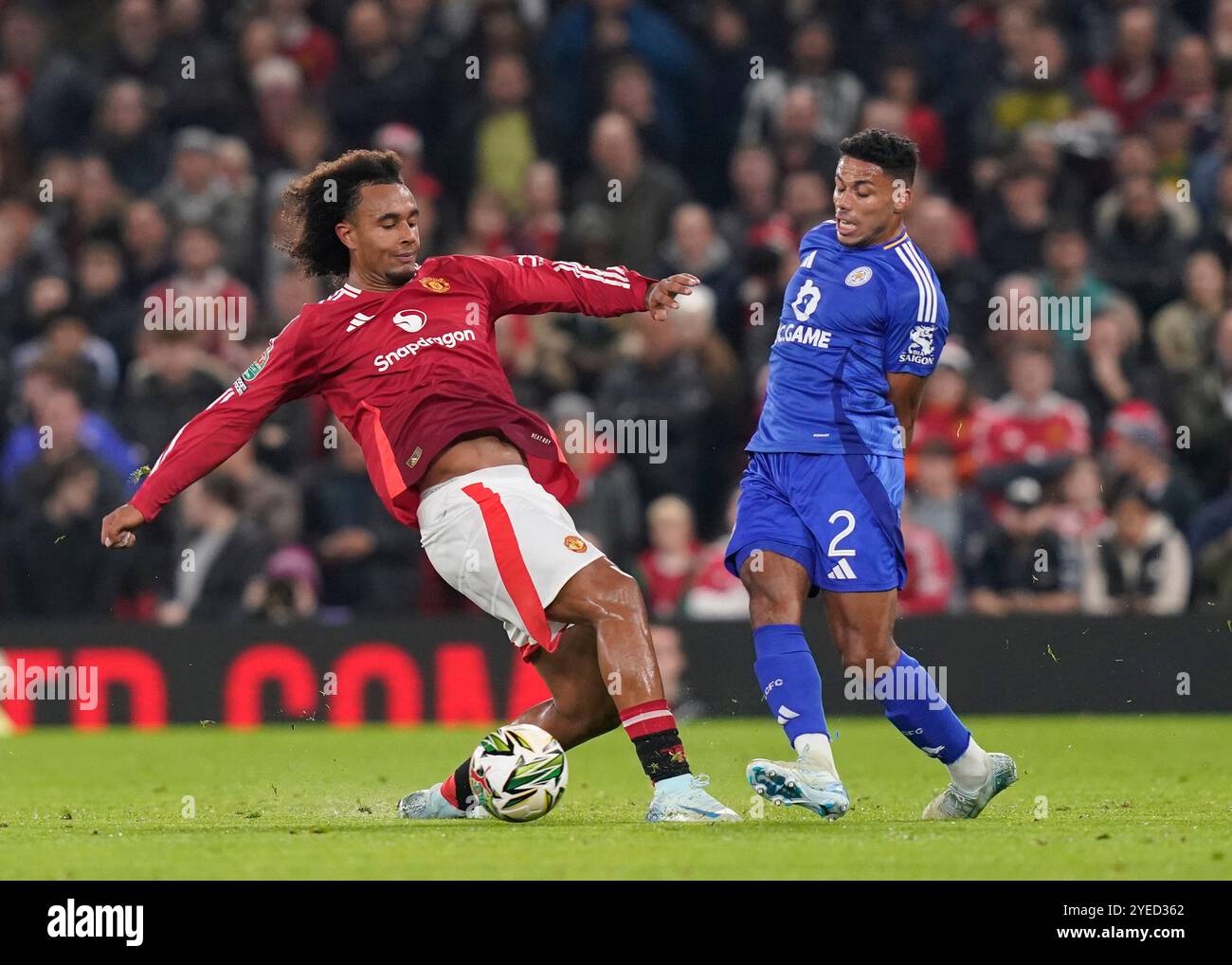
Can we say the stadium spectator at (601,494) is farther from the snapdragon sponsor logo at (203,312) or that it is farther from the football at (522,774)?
the football at (522,774)

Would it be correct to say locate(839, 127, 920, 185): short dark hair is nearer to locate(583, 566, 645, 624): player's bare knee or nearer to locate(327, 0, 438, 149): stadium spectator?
locate(583, 566, 645, 624): player's bare knee

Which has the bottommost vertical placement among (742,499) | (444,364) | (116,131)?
(742,499)

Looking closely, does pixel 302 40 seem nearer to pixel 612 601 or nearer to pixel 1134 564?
pixel 1134 564

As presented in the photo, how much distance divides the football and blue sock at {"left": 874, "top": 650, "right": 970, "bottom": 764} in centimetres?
116

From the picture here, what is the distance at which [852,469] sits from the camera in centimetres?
768

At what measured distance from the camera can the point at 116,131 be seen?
633 inches

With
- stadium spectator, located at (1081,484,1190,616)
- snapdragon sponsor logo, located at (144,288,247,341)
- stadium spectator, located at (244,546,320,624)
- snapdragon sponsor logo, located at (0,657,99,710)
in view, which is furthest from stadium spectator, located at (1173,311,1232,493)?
snapdragon sponsor logo, located at (0,657,99,710)

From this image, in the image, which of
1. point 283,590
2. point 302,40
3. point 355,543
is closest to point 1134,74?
point 302,40

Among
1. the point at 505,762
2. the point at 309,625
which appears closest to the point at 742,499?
the point at 505,762

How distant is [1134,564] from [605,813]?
579cm

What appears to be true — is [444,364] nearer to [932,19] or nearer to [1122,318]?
[1122,318]

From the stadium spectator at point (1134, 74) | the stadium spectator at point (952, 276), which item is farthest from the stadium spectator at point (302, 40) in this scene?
the stadium spectator at point (1134, 74)

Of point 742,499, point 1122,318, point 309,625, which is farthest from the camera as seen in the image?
point 1122,318

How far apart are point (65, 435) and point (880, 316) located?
7311 millimetres
